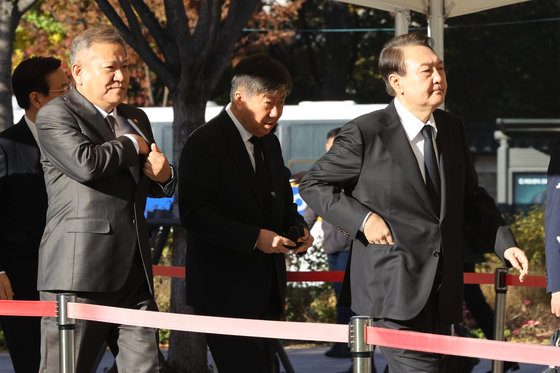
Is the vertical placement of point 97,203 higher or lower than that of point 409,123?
lower

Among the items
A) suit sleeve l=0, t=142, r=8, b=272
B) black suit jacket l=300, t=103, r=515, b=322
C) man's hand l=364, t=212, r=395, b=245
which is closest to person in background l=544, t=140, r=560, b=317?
black suit jacket l=300, t=103, r=515, b=322

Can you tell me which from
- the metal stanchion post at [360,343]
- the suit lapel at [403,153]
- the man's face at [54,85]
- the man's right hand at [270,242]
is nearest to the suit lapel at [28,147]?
the man's face at [54,85]

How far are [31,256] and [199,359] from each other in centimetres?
271

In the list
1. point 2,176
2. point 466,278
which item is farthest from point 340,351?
point 2,176

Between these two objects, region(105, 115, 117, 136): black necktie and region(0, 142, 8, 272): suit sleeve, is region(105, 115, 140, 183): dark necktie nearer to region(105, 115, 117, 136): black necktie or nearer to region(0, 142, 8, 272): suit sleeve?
region(105, 115, 117, 136): black necktie

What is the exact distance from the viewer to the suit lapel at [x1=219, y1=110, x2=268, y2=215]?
472 cm

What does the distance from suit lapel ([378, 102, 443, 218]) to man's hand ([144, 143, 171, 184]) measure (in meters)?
0.88

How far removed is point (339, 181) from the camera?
4.27 m

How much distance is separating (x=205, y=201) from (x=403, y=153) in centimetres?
95

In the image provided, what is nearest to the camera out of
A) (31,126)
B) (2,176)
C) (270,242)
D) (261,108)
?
(270,242)

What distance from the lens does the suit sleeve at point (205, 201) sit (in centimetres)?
454

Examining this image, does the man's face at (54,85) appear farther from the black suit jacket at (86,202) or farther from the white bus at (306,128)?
the white bus at (306,128)

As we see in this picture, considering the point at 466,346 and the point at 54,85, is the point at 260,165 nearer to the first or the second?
the point at 54,85

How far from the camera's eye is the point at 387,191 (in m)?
4.18
